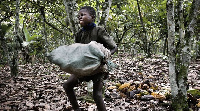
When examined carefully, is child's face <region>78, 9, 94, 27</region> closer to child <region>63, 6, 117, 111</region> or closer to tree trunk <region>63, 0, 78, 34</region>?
child <region>63, 6, 117, 111</region>

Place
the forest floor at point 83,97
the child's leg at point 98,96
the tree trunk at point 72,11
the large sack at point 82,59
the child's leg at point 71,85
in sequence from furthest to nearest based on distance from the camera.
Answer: the tree trunk at point 72,11, the forest floor at point 83,97, the child's leg at point 71,85, the child's leg at point 98,96, the large sack at point 82,59

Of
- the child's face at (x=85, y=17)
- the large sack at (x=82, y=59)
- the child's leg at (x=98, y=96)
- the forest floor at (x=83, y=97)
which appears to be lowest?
the forest floor at (x=83, y=97)

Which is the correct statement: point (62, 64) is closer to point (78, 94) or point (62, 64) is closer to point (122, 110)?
point (122, 110)

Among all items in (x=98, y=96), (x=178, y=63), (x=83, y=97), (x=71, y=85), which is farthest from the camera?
(x=83, y=97)

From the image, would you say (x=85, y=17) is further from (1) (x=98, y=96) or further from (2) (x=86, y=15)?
Answer: (1) (x=98, y=96)

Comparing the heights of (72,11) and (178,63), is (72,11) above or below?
above

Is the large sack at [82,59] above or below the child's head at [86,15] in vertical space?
below

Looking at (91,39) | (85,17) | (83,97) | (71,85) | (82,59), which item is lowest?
(83,97)

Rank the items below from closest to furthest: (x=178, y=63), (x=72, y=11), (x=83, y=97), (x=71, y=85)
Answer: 1. (x=71, y=85)
2. (x=178, y=63)
3. (x=72, y=11)
4. (x=83, y=97)

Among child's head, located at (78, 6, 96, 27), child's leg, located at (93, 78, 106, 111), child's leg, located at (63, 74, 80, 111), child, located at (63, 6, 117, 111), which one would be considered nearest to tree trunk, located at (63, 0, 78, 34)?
child, located at (63, 6, 117, 111)

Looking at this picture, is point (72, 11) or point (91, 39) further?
point (72, 11)

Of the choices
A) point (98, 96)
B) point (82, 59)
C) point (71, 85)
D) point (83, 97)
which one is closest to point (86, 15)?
point (82, 59)

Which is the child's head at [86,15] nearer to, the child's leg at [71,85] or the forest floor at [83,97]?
the child's leg at [71,85]

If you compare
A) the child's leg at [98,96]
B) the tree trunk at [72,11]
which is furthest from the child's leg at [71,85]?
the tree trunk at [72,11]
